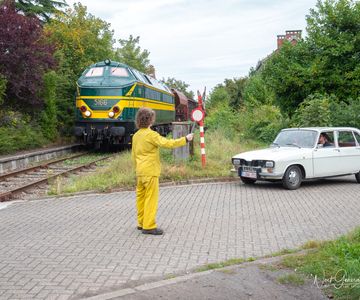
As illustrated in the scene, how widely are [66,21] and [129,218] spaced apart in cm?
2447

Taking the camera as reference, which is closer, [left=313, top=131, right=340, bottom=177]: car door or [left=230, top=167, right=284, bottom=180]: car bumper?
[left=230, top=167, right=284, bottom=180]: car bumper

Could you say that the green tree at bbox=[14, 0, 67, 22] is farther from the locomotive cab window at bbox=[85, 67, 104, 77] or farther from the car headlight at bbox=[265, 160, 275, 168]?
the car headlight at bbox=[265, 160, 275, 168]

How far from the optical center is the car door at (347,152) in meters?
12.6

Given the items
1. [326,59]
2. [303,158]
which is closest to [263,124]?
[326,59]

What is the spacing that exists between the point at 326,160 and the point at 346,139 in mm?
1185

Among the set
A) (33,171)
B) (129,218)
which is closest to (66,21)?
(33,171)

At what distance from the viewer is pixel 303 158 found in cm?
1177

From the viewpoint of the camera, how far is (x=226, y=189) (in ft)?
38.6

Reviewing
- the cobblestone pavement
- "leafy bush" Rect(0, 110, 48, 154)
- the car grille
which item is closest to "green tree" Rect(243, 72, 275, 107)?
"leafy bush" Rect(0, 110, 48, 154)

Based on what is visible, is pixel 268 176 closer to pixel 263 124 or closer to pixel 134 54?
pixel 263 124

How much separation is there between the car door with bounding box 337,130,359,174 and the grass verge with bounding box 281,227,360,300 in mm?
6585

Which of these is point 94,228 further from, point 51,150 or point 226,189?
point 51,150

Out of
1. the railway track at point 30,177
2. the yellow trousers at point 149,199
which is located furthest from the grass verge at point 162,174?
the yellow trousers at point 149,199

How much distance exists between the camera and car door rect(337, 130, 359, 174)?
41.2 ft
